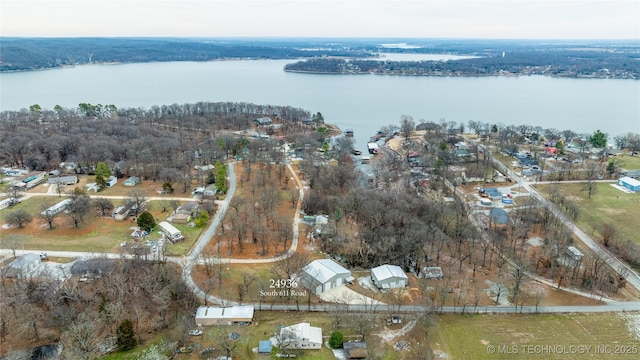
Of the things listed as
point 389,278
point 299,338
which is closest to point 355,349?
point 299,338

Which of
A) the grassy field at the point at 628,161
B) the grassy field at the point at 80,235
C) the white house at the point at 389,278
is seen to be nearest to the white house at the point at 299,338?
the white house at the point at 389,278

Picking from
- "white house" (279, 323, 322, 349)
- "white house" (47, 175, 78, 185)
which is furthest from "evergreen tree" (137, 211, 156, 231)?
"white house" (279, 323, 322, 349)

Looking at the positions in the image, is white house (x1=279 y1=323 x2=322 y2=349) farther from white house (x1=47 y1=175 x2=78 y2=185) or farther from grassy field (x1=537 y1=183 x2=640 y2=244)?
white house (x1=47 y1=175 x2=78 y2=185)

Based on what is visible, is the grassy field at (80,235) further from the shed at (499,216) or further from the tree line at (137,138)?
the shed at (499,216)

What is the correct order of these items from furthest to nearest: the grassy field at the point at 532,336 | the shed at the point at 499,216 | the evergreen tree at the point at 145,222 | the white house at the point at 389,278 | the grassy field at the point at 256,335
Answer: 1. the shed at the point at 499,216
2. the evergreen tree at the point at 145,222
3. the white house at the point at 389,278
4. the grassy field at the point at 532,336
5. the grassy field at the point at 256,335

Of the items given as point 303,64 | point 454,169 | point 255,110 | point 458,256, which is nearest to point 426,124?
point 454,169

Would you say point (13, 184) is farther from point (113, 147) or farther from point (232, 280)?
point (232, 280)
